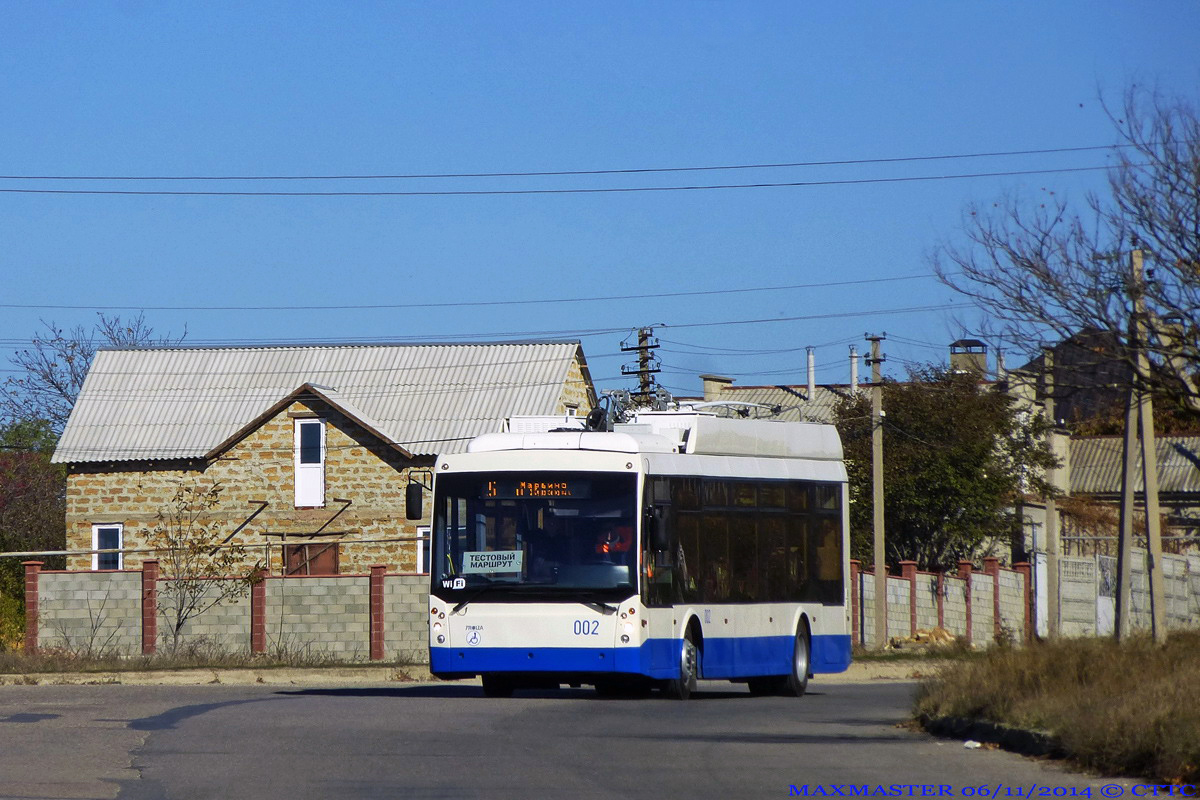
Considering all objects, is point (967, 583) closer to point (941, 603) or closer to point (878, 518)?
point (941, 603)

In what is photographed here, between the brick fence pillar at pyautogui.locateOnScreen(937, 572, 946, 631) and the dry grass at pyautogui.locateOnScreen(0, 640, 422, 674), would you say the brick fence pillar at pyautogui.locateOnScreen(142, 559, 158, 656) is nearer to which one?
the dry grass at pyautogui.locateOnScreen(0, 640, 422, 674)

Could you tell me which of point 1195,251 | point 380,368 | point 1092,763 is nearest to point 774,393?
point 380,368

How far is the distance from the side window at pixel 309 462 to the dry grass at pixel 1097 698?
26.8m

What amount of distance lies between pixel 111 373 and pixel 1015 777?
127ft

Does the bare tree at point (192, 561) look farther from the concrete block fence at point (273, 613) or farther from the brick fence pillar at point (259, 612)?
the concrete block fence at point (273, 613)

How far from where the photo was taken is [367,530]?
1645 inches

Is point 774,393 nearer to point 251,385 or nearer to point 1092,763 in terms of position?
point 251,385

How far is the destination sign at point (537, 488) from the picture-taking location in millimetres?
19156

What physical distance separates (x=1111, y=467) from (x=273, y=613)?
161 ft

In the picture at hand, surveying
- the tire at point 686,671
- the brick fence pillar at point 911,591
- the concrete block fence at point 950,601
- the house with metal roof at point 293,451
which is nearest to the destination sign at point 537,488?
the tire at point 686,671

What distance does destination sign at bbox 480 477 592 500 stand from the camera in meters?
19.2

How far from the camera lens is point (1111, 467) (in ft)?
243

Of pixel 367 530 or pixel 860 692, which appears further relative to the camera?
pixel 367 530

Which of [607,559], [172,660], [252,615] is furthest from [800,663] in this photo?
[252,615]
